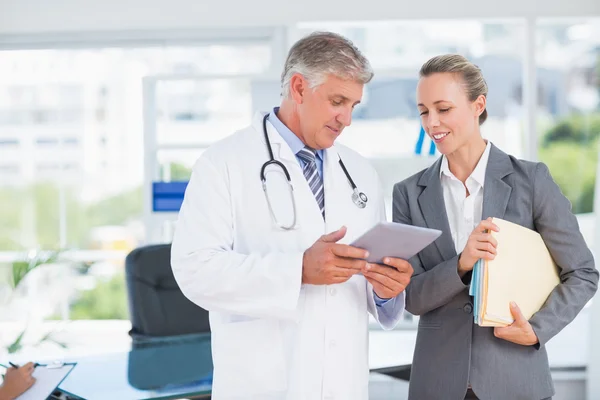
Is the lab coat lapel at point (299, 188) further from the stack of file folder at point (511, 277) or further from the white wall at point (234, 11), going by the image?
the white wall at point (234, 11)

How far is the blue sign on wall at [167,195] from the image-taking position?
4.91 m

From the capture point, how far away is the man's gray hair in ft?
5.89

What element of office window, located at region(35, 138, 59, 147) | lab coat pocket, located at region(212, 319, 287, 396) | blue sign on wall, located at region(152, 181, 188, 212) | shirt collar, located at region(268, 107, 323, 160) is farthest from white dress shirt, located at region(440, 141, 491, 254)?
office window, located at region(35, 138, 59, 147)

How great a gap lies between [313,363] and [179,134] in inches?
150

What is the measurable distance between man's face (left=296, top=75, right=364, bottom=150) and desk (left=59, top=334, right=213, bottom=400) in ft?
3.08

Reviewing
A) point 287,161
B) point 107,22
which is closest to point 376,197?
point 287,161

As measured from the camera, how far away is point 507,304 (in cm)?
178

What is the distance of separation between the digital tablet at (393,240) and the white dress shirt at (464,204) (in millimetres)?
250

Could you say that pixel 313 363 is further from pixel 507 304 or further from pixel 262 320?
pixel 507 304

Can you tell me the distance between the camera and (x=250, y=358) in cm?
175

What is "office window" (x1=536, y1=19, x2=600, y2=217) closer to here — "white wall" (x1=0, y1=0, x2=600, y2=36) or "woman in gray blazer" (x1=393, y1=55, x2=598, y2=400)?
"white wall" (x1=0, y1=0, x2=600, y2=36)

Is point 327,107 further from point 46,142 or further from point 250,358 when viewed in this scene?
point 46,142

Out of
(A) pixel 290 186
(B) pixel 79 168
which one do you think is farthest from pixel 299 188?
(B) pixel 79 168

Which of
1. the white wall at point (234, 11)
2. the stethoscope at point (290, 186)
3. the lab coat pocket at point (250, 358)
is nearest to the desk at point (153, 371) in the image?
the lab coat pocket at point (250, 358)
